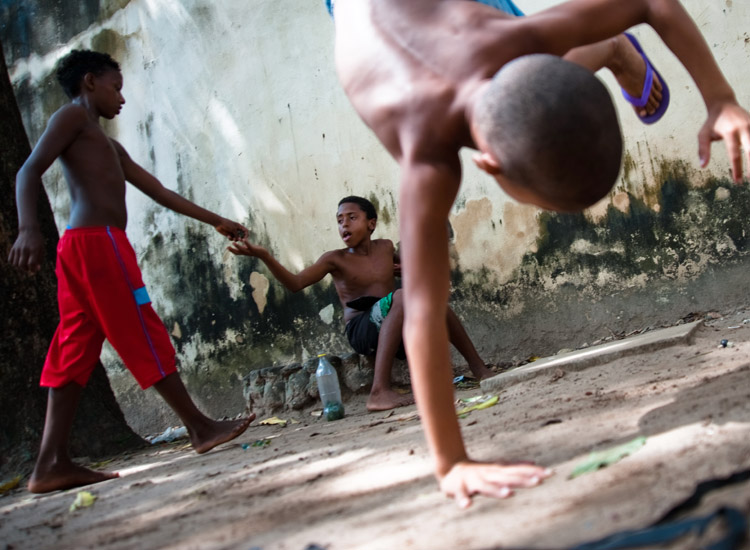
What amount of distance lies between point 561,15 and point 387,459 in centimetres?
133

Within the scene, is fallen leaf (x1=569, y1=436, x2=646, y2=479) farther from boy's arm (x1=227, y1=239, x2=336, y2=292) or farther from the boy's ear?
boy's arm (x1=227, y1=239, x2=336, y2=292)

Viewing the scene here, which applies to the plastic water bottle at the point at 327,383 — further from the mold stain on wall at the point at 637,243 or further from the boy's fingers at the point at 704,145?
the boy's fingers at the point at 704,145

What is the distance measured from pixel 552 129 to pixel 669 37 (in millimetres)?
754

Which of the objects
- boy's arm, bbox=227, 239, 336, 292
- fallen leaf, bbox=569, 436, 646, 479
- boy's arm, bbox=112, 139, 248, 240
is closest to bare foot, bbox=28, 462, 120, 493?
boy's arm, bbox=112, 139, 248, 240

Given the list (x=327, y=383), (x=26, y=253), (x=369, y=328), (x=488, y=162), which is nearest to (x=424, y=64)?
(x=488, y=162)

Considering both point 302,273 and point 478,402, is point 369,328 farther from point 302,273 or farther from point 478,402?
point 478,402

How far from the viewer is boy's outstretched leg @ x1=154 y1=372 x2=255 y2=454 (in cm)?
314

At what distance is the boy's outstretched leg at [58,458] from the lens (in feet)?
9.39

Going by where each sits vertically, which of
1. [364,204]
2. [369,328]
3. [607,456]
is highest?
[364,204]

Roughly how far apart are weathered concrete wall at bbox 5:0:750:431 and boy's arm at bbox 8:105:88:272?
2258mm

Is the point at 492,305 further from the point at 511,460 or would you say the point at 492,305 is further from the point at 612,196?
the point at 511,460

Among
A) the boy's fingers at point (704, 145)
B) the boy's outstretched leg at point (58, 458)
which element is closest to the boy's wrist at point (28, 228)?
the boy's outstretched leg at point (58, 458)

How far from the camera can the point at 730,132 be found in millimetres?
1827

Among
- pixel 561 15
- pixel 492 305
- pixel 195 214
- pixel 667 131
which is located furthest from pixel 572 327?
pixel 561 15
